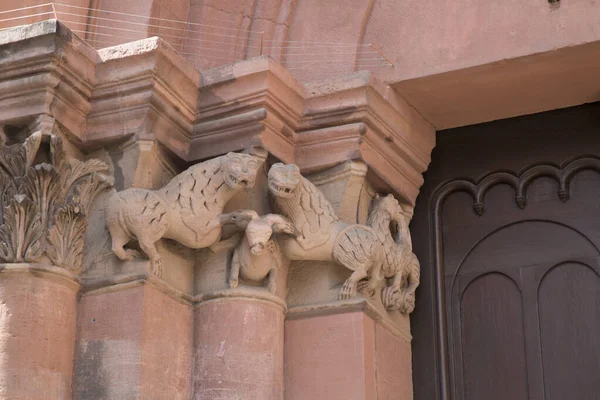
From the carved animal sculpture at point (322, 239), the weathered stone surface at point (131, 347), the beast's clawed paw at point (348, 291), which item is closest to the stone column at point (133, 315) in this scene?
the weathered stone surface at point (131, 347)

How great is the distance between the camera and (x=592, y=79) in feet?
14.9

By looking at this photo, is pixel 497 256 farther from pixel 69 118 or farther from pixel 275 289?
pixel 69 118

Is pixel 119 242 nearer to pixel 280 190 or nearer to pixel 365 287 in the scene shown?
pixel 280 190

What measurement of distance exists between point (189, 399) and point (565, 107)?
162cm

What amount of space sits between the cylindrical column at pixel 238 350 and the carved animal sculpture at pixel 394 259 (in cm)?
36

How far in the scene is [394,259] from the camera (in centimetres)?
443

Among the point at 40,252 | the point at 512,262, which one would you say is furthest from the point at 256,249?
the point at 512,262

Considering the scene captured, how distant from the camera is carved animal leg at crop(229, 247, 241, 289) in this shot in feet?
13.9

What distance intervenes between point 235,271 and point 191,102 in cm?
55

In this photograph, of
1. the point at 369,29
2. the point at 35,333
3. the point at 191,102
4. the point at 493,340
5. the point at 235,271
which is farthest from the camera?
the point at 369,29

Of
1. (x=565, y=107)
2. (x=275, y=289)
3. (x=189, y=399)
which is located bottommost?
(x=189, y=399)

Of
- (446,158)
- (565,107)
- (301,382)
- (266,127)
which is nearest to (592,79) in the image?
(565,107)

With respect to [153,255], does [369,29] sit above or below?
above

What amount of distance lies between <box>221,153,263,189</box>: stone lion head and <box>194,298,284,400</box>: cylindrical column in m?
0.35
